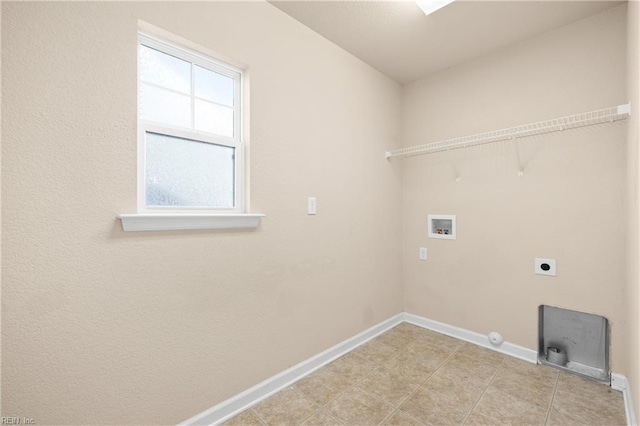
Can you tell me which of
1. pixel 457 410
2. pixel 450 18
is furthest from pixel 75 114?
pixel 457 410

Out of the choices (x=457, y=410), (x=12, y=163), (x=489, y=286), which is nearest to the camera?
(x=12, y=163)

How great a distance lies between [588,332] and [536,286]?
398 mm

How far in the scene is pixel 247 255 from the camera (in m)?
1.67

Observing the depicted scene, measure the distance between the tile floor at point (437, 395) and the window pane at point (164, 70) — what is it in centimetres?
185

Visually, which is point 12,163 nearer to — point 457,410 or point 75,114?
point 75,114

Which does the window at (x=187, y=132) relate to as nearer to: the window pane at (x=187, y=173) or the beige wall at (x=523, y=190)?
the window pane at (x=187, y=173)

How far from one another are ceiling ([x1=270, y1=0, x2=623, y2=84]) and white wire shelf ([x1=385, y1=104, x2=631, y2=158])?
683 mm

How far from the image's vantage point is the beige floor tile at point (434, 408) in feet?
5.09

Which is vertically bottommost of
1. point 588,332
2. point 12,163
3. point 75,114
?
point 588,332

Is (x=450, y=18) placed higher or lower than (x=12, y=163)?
higher

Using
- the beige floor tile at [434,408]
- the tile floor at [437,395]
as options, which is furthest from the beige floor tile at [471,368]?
the beige floor tile at [434,408]

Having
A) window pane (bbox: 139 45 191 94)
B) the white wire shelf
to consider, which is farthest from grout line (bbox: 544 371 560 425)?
window pane (bbox: 139 45 191 94)

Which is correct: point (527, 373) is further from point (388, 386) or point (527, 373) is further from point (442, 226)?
point (442, 226)

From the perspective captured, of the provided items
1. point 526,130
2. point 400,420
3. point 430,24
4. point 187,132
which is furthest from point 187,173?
point 526,130
